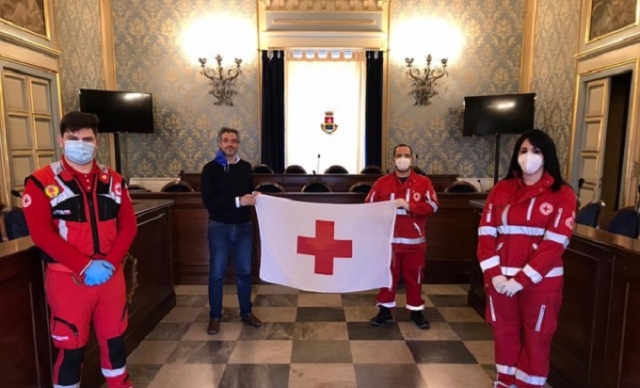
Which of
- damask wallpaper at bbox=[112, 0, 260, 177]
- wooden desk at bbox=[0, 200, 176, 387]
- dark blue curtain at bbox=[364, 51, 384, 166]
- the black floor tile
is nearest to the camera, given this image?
wooden desk at bbox=[0, 200, 176, 387]

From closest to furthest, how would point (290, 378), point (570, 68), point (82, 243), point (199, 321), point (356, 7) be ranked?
1. point (82, 243)
2. point (290, 378)
3. point (199, 321)
4. point (570, 68)
5. point (356, 7)

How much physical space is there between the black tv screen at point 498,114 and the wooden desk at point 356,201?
248cm

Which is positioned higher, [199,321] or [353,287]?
[353,287]

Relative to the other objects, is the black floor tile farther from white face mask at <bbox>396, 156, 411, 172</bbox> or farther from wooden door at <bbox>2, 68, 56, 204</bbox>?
wooden door at <bbox>2, 68, 56, 204</bbox>

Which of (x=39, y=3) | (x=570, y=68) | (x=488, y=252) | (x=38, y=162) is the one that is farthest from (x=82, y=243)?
(x=570, y=68)

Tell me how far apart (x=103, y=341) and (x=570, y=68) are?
589 centimetres

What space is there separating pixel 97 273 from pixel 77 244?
0.16 meters

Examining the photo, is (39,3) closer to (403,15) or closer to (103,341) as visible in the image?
(103,341)

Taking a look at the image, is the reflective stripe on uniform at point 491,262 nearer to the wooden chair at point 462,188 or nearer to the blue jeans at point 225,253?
the blue jeans at point 225,253

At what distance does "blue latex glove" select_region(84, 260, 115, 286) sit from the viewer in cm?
158

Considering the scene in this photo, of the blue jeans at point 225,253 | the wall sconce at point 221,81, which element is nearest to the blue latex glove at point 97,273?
the blue jeans at point 225,253

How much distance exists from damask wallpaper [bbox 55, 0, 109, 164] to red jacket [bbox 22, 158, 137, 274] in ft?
13.6

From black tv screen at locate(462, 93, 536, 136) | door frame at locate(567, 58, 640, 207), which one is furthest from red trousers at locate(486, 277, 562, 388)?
black tv screen at locate(462, 93, 536, 136)

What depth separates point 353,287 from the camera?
2.72m
